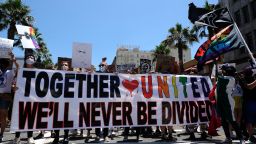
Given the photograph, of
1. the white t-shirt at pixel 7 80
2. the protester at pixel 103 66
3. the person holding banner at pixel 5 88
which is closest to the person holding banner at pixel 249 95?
the protester at pixel 103 66

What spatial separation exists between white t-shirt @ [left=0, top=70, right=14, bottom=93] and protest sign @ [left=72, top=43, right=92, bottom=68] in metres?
1.51

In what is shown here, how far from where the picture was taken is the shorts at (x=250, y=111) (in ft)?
20.0

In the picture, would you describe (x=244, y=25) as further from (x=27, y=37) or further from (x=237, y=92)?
(x=27, y=37)

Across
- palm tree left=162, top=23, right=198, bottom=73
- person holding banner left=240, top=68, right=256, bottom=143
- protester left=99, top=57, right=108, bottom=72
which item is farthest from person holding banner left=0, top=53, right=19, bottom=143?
palm tree left=162, top=23, right=198, bottom=73

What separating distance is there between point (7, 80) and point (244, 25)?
30.3 meters

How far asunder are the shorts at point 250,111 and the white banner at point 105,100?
63.9 inches

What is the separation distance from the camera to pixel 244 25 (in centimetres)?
3170

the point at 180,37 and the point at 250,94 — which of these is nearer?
the point at 250,94

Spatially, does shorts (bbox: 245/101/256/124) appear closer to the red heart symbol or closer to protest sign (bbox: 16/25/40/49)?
the red heart symbol

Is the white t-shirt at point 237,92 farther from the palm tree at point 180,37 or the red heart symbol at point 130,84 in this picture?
the palm tree at point 180,37

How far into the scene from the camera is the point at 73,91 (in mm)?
6762

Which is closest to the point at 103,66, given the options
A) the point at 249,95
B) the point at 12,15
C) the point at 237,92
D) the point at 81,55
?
the point at 81,55

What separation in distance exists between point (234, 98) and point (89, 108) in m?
3.87

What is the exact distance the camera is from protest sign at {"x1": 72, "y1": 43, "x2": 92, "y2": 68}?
724 cm
